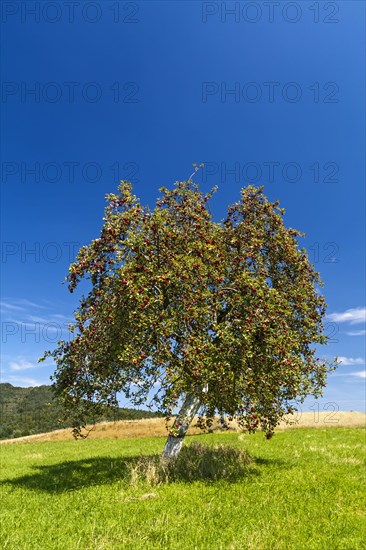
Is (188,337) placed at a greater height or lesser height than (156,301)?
lesser

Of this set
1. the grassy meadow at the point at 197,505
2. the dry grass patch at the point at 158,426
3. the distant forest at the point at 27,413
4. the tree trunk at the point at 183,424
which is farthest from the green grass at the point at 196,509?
the distant forest at the point at 27,413

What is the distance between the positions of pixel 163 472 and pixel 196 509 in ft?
15.8

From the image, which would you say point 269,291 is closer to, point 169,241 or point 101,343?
point 169,241

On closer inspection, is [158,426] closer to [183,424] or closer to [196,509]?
[183,424]

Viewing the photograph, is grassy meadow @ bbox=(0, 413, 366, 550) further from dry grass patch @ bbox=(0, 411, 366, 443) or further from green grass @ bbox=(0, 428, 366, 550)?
dry grass patch @ bbox=(0, 411, 366, 443)

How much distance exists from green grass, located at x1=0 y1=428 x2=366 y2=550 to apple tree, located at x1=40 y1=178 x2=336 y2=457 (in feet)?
7.74

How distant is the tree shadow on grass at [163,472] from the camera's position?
55.6 ft

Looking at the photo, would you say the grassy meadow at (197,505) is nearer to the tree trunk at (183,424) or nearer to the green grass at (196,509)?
the green grass at (196,509)

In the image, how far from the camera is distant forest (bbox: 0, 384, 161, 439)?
9188 cm

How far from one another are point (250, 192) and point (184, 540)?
54.4 feet

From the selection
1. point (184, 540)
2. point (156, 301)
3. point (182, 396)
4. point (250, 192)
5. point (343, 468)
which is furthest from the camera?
point (250, 192)

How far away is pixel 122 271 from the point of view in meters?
16.5

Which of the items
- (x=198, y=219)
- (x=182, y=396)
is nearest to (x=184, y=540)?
(x=182, y=396)

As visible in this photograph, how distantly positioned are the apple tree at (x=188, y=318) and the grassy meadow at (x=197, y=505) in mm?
2132
